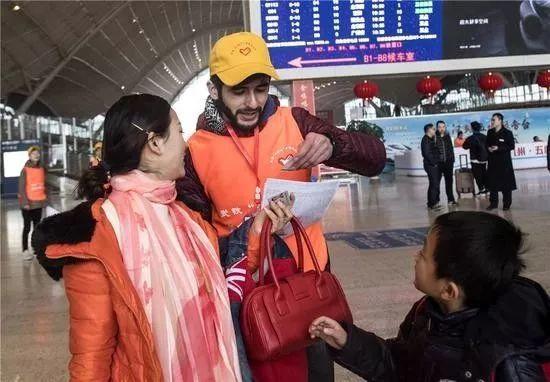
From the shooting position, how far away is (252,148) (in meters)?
1.54

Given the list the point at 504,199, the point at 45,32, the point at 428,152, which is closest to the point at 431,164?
the point at 428,152

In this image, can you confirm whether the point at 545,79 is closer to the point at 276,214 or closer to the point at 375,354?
the point at 375,354

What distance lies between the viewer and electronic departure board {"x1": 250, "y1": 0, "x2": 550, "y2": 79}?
22.6 ft

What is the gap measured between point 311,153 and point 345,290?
10.2 feet

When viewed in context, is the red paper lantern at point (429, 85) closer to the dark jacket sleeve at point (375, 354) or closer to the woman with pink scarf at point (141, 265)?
the dark jacket sleeve at point (375, 354)

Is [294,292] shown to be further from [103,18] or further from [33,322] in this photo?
[103,18]

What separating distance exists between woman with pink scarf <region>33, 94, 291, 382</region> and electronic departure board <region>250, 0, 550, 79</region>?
19.0ft

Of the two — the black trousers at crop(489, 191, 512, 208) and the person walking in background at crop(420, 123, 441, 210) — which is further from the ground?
the person walking in background at crop(420, 123, 441, 210)

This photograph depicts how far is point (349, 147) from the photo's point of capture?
154 cm

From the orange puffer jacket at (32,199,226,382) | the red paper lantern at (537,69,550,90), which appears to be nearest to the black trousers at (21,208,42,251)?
the orange puffer jacket at (32,199,226,382)

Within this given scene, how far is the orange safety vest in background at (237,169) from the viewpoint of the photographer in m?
1.52

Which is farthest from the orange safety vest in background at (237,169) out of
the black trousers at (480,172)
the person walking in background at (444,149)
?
the black trousers at (480,172)

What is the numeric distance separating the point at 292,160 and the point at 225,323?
428mm

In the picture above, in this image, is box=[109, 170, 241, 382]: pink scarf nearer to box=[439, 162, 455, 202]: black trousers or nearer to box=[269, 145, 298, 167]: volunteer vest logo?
box=[269, 145, 298, 167]: volunteer vest logo
